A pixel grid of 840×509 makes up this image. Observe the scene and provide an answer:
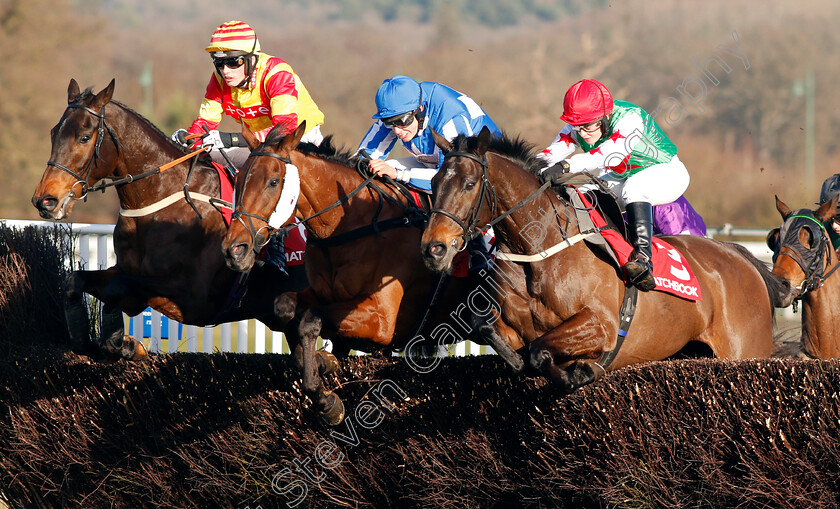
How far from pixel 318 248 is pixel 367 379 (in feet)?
2.15

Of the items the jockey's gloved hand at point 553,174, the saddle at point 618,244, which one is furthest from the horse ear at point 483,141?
the saddle at point 618,244

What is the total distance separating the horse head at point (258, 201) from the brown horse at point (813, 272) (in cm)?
293

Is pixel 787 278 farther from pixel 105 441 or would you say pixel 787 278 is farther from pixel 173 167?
pixel 105 441

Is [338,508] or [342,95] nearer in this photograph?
[338,508]

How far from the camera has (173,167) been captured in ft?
16.3

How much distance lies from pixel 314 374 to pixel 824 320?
320 centimetres

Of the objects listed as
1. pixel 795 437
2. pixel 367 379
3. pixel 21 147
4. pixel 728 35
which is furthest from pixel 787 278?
pixel 728 35

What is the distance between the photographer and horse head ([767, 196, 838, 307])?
17.6ft

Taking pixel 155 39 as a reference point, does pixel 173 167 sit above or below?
above

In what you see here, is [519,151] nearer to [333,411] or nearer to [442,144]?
[442,144]

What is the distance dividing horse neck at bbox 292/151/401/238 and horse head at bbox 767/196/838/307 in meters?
2.39

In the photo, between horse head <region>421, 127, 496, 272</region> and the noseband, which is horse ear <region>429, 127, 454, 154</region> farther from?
the noseband

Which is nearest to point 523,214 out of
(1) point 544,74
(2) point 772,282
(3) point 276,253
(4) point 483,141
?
(4) point 483,141

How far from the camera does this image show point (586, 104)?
4.41 metres
